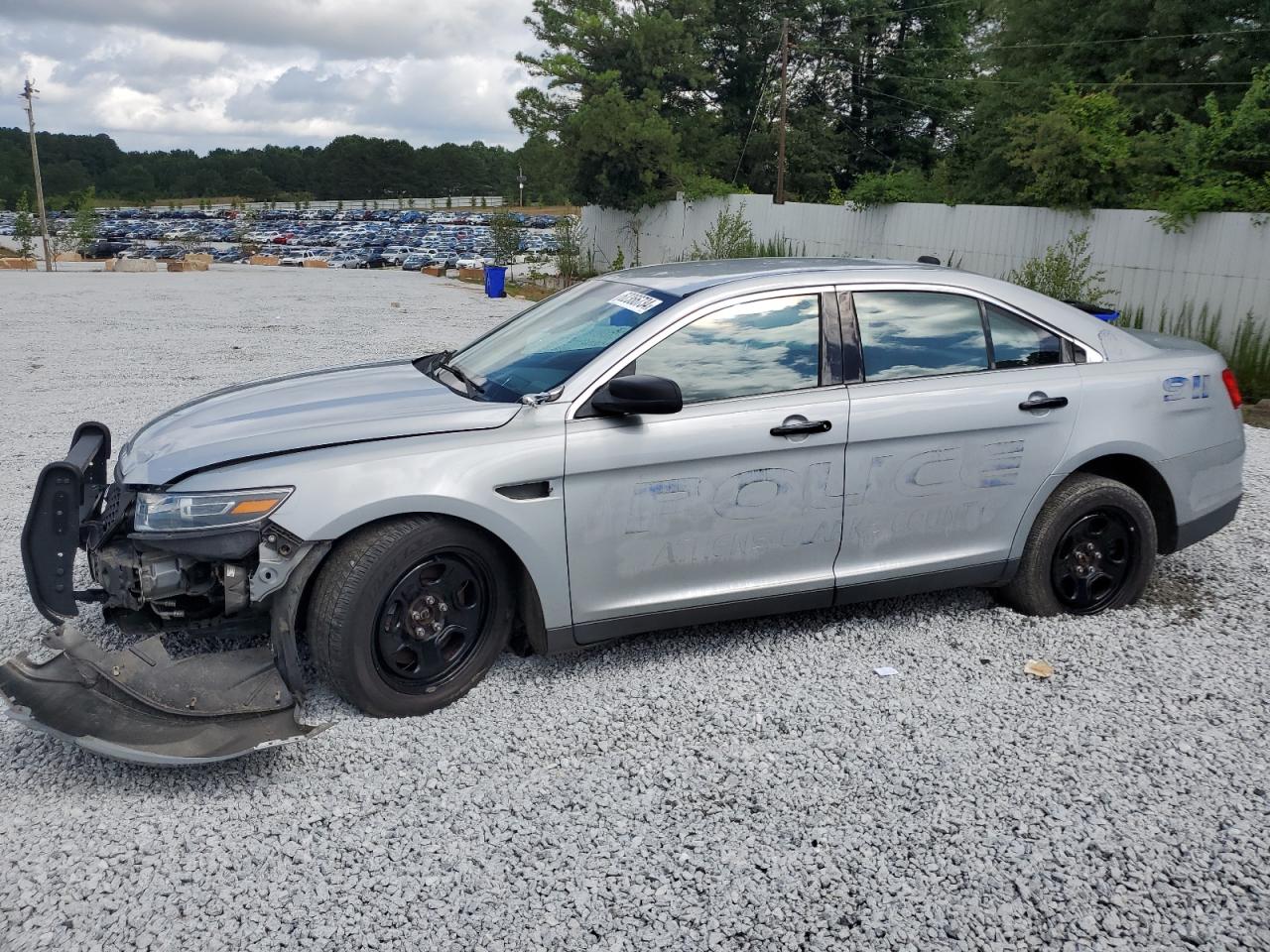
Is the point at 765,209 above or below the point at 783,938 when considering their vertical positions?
above

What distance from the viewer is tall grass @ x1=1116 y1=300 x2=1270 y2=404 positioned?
11938 mm

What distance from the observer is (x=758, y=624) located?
4906mm

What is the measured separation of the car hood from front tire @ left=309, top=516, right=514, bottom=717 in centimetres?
41

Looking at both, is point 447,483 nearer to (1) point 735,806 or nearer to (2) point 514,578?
(2) point 514,578

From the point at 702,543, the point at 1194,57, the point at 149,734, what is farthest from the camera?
the point at 1194,57

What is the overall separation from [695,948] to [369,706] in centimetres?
158

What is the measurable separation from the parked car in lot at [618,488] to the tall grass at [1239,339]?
25.7 feet

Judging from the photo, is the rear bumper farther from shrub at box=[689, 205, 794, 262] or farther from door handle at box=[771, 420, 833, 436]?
shrub at box=[689, 205, 794, 262]

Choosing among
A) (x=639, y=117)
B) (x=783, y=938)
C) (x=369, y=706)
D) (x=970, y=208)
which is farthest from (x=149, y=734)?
(x=639, y=117)

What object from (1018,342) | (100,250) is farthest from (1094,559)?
(100,250)

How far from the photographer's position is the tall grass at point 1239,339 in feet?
39.2

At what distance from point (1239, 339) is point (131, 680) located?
1254 centimetres

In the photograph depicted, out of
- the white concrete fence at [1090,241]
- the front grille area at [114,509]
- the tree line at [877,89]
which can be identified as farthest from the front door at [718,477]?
the tree line at [877,89]

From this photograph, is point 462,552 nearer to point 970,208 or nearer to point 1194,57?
point 970,208
